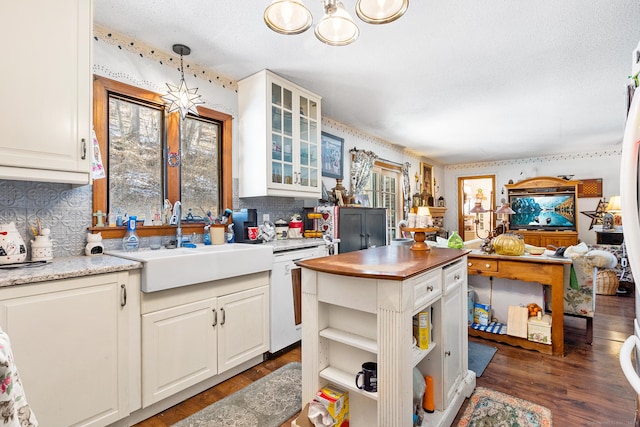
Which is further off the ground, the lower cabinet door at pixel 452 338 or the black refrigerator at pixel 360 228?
the black refrigerator at pixel 360 228

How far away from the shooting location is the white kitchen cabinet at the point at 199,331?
71.0 inches

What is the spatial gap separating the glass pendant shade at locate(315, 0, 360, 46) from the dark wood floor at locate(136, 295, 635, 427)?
2.13 metres

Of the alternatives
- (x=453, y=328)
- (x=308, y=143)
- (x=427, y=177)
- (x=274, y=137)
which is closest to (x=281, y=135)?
(x=274, y=137)

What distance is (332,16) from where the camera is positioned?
1.49m

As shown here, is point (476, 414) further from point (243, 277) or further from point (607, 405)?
point (243, 277)

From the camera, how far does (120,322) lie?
167 centimetres

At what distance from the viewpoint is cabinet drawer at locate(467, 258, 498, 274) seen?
2.87 metres

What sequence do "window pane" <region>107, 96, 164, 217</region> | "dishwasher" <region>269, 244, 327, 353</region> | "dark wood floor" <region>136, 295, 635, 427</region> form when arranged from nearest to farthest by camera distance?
"dark wood floor" <region>136, 295, 635, 427</region> < "window pane" <region>107, 96, 164, 217</region> < "dishwasher" <region>269, 244, 327, 353</region>

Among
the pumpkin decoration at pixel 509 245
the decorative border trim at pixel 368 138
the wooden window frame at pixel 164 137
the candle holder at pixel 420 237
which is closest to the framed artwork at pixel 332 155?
the decorative border trim at pixel 368 138

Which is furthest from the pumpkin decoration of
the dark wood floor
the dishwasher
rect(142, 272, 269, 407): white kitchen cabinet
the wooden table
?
rect(142, 272, 269, 407): white kitchen cabinet

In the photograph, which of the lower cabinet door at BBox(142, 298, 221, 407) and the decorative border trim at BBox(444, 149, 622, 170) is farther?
the decorative border trim at BBox(444, 149, 622, 170)

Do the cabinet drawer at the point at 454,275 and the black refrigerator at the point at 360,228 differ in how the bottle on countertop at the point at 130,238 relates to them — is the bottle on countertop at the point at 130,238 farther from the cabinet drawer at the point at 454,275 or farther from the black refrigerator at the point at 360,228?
the cabinet drawer at the point at 454,275

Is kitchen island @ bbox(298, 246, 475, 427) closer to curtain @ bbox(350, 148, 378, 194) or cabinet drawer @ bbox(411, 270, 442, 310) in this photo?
cabinet drawer @ bbox(411, 270, 442, 310)

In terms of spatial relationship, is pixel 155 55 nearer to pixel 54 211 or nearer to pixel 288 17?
pixel 54 211
